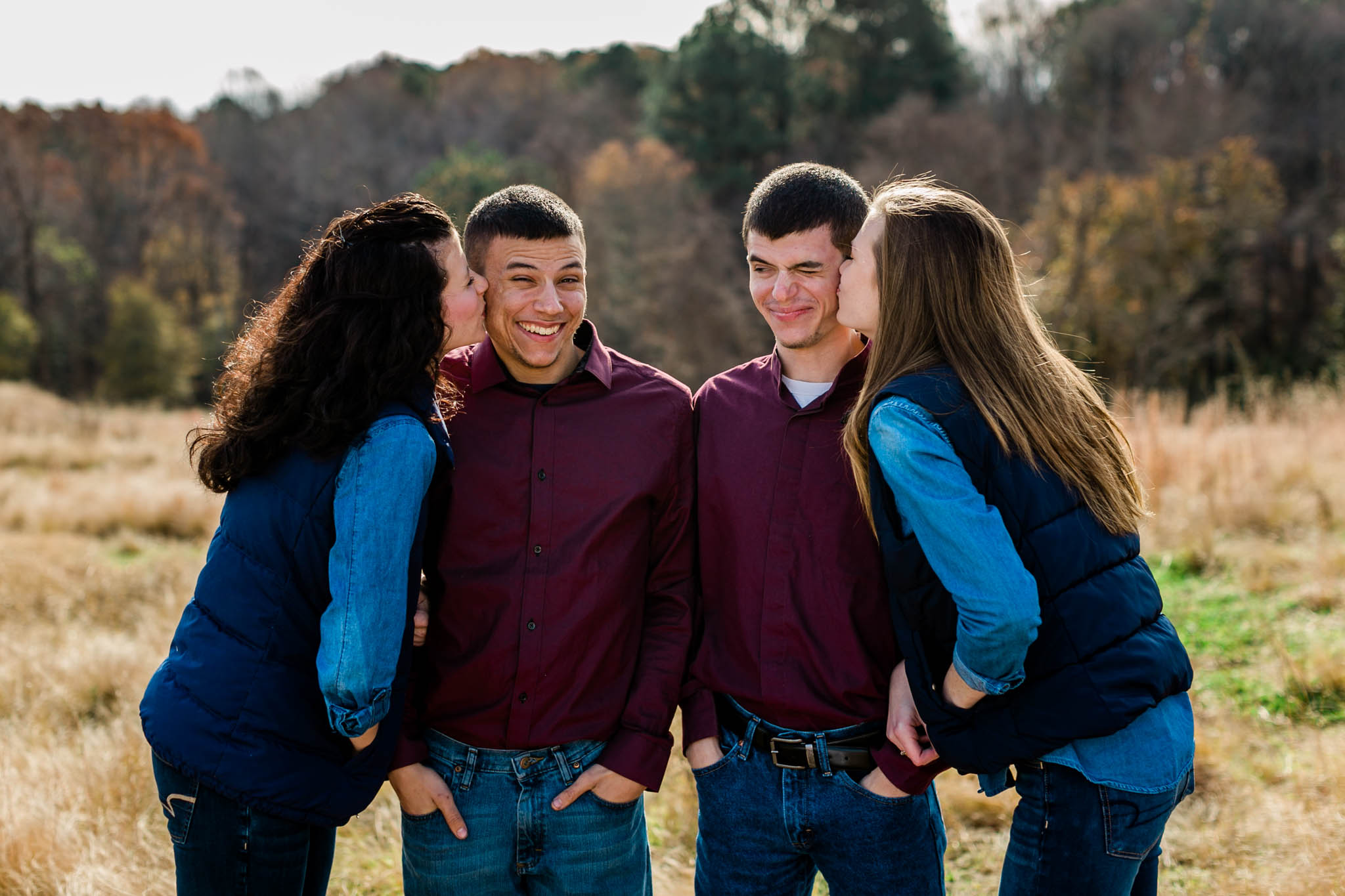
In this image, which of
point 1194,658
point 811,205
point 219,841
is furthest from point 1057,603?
point 1194,658

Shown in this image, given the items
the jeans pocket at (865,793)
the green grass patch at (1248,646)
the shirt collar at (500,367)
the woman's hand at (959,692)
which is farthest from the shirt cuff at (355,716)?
the green grass patch at (1248,646)

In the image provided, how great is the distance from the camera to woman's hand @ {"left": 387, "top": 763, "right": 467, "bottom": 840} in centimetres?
229

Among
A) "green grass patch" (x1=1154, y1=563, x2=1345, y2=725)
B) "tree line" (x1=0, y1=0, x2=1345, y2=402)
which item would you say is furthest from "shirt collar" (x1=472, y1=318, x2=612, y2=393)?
"tree line" (x1=0, y1=0, x2=1345, y2=402)

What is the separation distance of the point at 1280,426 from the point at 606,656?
33.1 ft

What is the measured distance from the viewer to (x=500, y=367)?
2.54m

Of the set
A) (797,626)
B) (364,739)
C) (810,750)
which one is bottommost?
(810,750)

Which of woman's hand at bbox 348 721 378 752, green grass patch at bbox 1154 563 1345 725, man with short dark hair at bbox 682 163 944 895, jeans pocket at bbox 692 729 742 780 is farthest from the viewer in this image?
green grass patch at bbox 1154 563 1345 725

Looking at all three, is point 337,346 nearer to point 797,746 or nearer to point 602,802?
point 602,802

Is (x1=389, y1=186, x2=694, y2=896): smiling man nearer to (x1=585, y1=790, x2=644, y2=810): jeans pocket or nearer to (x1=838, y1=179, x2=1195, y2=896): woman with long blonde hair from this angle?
(x1=585, y1=790, x2=644, y2=810): jeans pocket

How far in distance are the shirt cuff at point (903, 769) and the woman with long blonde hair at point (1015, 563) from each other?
13 cm

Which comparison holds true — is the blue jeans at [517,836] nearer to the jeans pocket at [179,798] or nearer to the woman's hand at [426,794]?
the woman's hand at [426,794]

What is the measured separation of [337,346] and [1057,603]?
5.28ft

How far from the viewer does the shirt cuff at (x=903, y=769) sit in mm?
2199

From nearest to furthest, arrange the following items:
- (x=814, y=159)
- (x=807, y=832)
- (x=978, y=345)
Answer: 1. (x=978, y=345)
2. (x=807, y=832)
3. (x=814, y=159)
